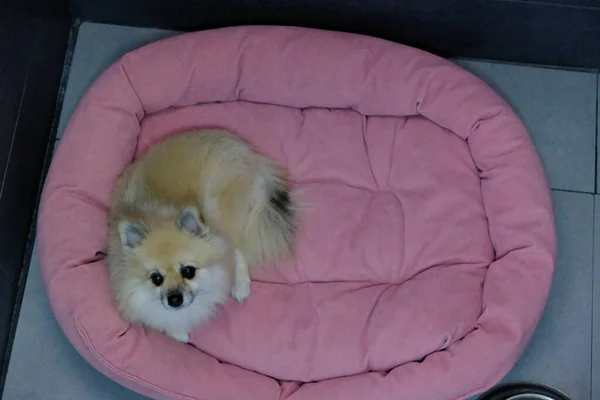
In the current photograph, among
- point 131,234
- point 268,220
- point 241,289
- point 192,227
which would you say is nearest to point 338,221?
point 268,220

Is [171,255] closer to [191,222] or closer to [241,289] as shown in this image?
[191,222]

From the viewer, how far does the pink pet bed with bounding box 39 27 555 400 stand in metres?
2.03

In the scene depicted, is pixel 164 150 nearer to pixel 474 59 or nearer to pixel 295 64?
pixel 295 64

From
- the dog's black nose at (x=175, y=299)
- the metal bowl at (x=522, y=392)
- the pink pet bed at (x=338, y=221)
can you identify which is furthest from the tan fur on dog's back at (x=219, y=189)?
the metal bowl at (x=522, y=392)

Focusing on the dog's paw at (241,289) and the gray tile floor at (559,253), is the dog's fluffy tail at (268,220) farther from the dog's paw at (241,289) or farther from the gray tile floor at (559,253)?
the gray tile floor at (559,253)

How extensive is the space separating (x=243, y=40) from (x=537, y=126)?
1.04 meters

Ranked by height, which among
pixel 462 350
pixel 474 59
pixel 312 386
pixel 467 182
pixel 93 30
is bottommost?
pixel 312 386

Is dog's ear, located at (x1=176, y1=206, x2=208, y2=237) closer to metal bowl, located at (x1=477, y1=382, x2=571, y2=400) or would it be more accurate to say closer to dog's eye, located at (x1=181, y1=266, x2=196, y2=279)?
dog's eye, located at (x1=181, y1=266, x2=196, y2=279)

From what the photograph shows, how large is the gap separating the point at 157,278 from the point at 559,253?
130cm

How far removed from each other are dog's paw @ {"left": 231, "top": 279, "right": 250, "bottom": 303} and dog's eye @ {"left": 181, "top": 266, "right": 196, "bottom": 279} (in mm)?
266

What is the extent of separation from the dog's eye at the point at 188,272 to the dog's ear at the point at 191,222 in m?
0.09

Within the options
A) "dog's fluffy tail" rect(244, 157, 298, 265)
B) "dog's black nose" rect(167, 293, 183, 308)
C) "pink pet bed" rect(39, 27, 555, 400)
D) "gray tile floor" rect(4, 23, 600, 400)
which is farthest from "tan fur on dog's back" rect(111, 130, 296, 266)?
"gray tile floor" rect(4, 23, 600, 400)

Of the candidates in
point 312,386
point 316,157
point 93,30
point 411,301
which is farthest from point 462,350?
point 93,30

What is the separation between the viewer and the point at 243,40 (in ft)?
7.64
